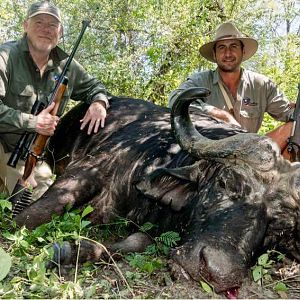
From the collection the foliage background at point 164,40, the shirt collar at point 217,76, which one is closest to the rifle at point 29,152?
the shirt collar at point 217,76

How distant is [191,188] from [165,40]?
25.4 ft

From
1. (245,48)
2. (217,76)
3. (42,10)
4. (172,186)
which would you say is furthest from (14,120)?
(245,48)

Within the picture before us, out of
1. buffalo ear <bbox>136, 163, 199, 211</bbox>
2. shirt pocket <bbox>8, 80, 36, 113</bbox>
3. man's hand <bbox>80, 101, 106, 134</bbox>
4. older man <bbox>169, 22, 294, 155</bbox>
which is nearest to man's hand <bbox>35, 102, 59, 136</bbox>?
man's hand <bbox>80, 101, 106, 134</bbox>

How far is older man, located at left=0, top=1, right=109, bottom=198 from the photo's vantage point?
19.0 feet

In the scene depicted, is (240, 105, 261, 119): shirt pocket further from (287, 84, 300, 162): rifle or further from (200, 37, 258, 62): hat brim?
(200, 37, 258, 62): hat brim

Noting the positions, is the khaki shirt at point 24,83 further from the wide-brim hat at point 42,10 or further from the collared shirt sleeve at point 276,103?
the collared shirt sleeve at point 276,103

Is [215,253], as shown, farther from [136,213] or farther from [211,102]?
[211,102]

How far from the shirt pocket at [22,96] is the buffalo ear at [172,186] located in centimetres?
237

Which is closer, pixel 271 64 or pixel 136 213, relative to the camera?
pixel 136 213

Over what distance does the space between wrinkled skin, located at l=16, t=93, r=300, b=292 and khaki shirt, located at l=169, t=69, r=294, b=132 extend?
1.88 metres

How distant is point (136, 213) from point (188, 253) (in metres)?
1.49

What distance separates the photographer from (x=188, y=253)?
3.22 m

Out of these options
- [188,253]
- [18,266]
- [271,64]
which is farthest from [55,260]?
[271,64]

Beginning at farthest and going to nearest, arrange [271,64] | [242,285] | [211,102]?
[271,64]
[211,102]
[242,285]
